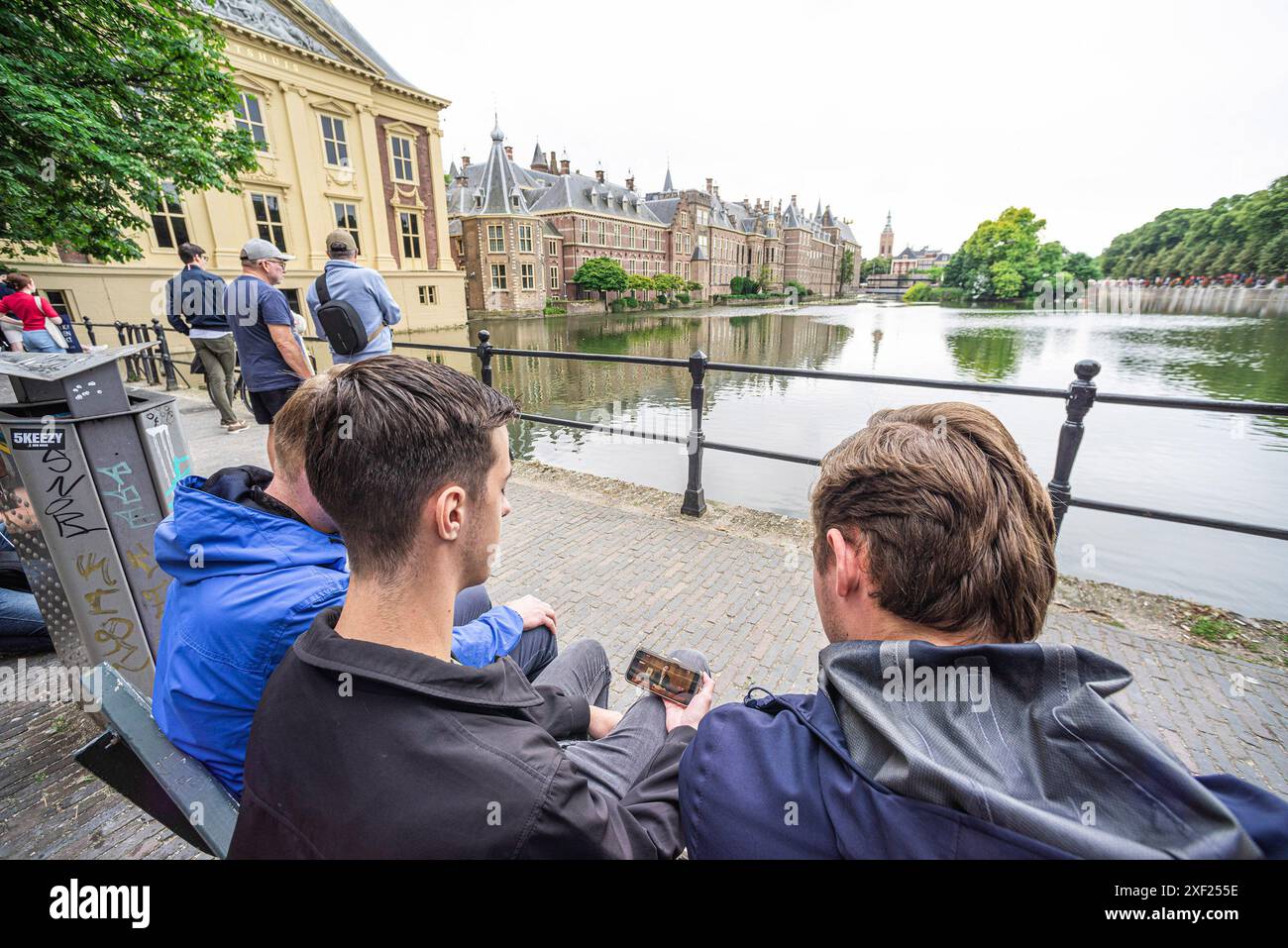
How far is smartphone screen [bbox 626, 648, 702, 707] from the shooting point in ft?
5.41

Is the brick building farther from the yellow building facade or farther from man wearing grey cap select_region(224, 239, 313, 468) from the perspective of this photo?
man wearing grey cap select_region(224, 239, 313, 468)

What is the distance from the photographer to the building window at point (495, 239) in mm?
48312

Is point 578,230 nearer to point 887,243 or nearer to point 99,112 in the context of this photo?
point 99,112

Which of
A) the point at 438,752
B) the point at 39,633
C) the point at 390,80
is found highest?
the point at 390,80

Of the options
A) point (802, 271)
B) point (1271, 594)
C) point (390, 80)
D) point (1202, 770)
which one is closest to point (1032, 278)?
point (802, 271)

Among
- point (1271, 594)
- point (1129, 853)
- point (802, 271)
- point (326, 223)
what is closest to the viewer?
point (1129, 853)

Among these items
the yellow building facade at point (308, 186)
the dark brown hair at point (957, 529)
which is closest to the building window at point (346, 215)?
the yellow building facade at point (308, 186)

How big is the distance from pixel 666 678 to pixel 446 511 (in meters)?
0.92

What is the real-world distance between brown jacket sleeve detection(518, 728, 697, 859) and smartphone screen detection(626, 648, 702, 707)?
291 millimetres

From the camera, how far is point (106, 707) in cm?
107

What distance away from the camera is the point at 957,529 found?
3.17ft

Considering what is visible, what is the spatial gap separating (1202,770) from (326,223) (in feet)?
112

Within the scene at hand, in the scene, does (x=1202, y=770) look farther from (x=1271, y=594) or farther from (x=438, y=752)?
(x=1271, y=594)

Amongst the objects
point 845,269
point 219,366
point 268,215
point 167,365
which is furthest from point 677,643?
point 845,269
